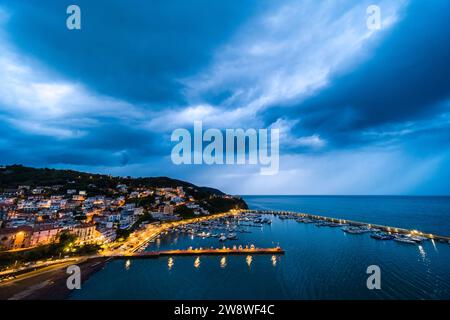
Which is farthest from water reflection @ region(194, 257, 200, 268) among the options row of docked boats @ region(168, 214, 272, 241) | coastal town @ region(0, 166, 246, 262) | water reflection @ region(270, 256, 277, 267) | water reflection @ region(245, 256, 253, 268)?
coastal town @ region(0, 166, 246, 262)

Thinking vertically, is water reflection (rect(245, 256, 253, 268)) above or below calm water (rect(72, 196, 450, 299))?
below

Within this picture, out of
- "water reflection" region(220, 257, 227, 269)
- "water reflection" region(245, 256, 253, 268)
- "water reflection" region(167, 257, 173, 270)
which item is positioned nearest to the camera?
"water reflection" region(167, 257, 173, 270)

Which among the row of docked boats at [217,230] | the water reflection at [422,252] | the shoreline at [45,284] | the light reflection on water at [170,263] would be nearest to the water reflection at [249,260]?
the light reflection on water at [170,263]

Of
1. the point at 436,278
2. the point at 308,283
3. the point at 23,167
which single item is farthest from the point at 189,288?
the point at 23,167

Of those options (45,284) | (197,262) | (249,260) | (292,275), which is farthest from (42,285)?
(292,275)

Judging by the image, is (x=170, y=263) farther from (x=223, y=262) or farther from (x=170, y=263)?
(x=223, y=262)

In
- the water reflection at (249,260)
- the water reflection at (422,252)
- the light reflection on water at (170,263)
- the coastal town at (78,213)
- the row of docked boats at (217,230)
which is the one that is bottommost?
the row of docked boats at (217,230)

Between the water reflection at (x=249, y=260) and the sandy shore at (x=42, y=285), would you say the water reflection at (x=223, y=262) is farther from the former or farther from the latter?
the sandy shore at (x=42, y=285)

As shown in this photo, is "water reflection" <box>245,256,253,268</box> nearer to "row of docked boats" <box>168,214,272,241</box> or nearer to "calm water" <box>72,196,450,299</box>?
"calm water" <box>72,196,450,299</box>
